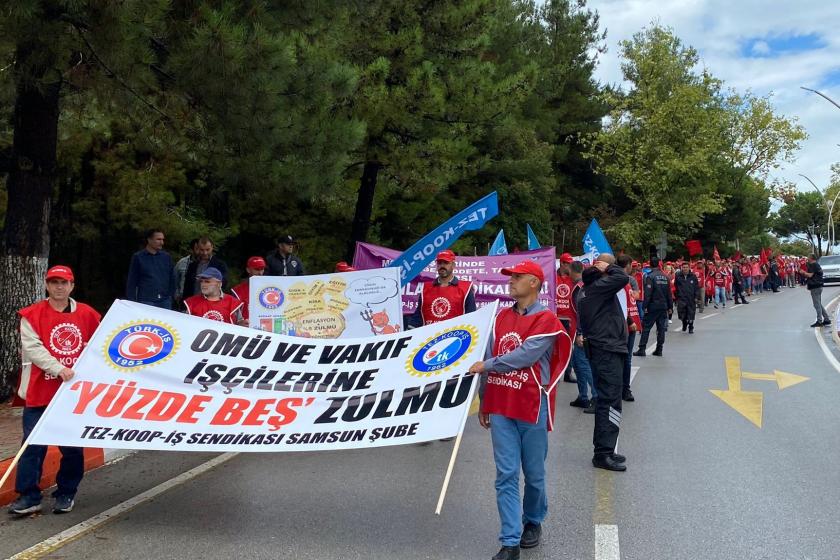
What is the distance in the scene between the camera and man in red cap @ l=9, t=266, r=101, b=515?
549 cm

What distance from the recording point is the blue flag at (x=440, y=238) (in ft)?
30.0

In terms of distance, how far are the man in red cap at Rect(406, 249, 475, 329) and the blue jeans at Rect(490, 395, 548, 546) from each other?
292cm

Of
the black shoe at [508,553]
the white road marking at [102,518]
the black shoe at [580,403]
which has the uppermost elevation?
the black shoe at [508,553]

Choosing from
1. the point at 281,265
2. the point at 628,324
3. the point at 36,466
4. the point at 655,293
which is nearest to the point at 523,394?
the point at 36,466

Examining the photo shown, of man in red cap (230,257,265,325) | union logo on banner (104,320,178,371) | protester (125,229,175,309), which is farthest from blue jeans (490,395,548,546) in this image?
protester (125,229,175,309)

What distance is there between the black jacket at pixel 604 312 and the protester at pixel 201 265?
4832 millimetres

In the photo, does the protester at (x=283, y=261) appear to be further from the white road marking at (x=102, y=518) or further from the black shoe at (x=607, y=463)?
the black shoe at (x=607, y=463)

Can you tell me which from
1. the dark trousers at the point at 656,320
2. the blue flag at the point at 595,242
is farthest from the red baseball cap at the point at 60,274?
the dark trousers at the point at 656,320

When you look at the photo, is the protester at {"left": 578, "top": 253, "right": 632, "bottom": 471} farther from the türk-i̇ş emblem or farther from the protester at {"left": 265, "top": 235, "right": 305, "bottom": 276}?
the protester at {"left": 265, "top": 235, "right": 305, "bottom": 276}

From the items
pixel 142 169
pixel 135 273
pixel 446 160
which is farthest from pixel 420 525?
pixel 142 169

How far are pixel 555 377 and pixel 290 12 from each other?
6756mm

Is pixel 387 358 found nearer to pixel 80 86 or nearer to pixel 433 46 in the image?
pixel 80 86

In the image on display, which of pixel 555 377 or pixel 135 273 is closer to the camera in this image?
pixel 555 377

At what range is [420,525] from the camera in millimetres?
5262
